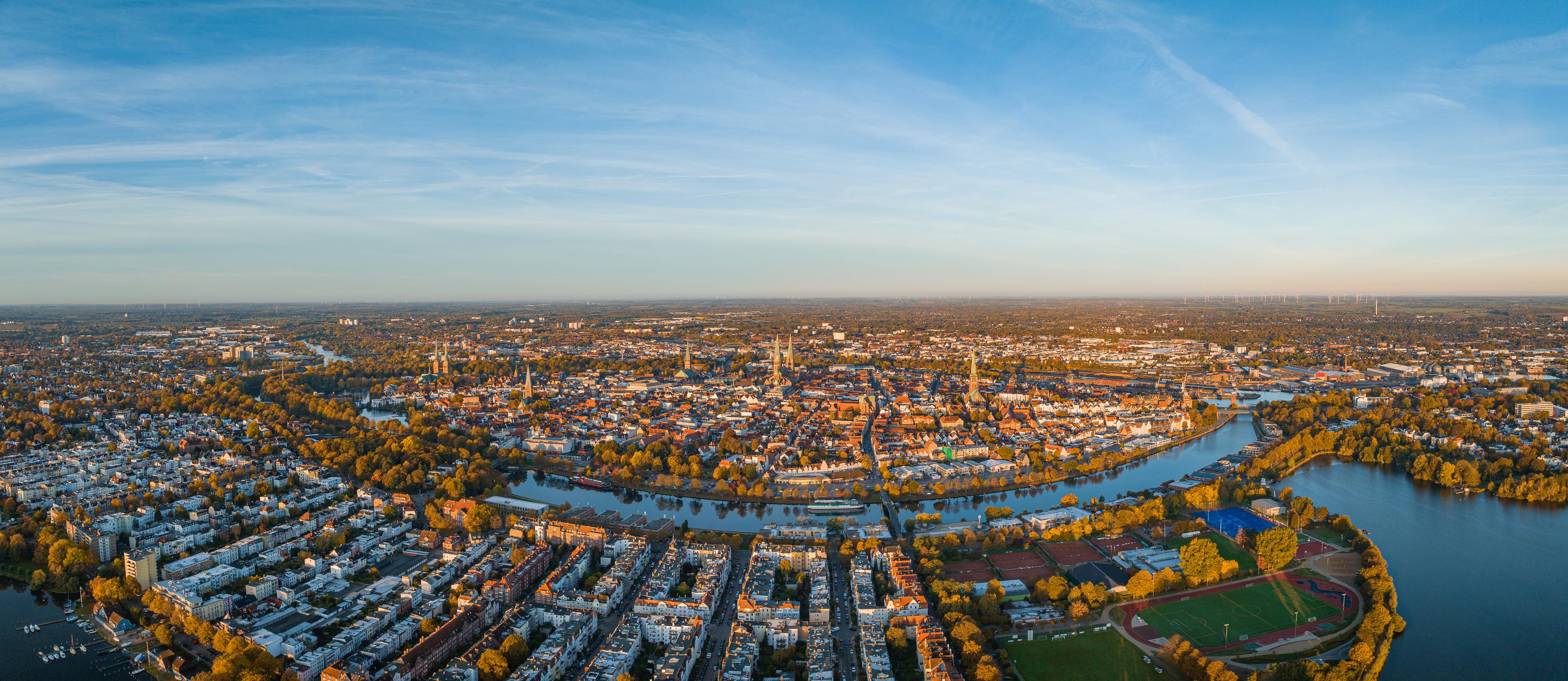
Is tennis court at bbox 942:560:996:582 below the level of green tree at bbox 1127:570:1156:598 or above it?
below

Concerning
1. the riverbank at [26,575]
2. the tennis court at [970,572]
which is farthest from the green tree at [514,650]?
the riverbank at [26,575]

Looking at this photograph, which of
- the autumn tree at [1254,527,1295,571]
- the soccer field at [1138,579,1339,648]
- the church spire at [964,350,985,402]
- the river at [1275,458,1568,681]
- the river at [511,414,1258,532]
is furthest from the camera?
the church spire at [964,350,985,402]

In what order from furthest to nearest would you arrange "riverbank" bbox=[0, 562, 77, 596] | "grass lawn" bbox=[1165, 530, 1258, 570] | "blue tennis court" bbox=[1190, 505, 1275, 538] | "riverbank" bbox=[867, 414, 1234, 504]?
"riverbank" bbox=[867, 414, 1234, 504]
"blue tennis court" bbox=[1190, 505, 1275, 538]
"grass lawn" bbox=[1165, 530, 1258, 570]
"riverbank" bbox=[0, 562, 77, 596]

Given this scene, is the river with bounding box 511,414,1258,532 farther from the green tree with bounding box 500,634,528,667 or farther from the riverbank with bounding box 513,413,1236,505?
the green tree with bounding box 500,634,528,667

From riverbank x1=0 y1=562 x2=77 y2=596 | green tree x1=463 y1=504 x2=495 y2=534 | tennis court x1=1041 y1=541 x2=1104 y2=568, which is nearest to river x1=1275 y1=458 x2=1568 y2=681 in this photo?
tennis court x1=1041 y1=541 x2=1104 y2=568

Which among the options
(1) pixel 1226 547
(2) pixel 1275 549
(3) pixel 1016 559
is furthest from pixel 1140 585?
(1) pixel 1226 547

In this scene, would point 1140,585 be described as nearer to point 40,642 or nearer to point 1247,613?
point 1247,613

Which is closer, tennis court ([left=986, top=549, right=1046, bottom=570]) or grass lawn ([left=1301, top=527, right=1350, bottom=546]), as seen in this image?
tennis court ([left=986, top=549, right=1046, bottom=570])
